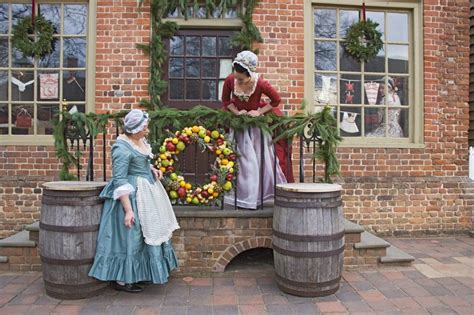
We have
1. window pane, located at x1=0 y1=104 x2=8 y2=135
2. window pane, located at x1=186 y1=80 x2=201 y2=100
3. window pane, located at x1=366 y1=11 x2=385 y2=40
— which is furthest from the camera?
window pane, located at x1=366 y1=11 x2=385 y2=40

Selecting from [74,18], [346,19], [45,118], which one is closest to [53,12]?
[74,18]

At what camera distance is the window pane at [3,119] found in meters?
5.77

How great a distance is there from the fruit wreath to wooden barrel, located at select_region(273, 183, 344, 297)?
70cm

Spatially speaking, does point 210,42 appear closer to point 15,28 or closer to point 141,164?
point 15,28

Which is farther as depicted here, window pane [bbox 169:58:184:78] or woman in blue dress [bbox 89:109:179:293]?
window pane [bbox 169:58:184:78]

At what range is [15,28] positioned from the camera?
569cm

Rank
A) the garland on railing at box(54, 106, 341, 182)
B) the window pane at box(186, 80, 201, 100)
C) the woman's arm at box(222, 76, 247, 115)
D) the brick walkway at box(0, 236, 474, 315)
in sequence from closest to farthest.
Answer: the brick walkway at box(0, 236, 474, 315) < the garland on railing at box(54, 106, 341, 182) < the woman's arm at box(222, 76, 247, 115) < the window pane at box(186, 80, 201, 100)

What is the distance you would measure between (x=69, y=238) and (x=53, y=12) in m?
3.85

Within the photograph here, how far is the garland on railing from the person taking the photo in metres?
3.97

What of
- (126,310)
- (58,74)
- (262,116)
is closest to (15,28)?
(58,74)

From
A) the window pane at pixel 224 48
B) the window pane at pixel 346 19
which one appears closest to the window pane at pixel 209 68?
the window pane at pixel 224 48

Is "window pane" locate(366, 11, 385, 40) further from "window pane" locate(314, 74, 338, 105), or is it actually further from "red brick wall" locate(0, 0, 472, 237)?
"window pane" locate(314, 74, 338, 105)

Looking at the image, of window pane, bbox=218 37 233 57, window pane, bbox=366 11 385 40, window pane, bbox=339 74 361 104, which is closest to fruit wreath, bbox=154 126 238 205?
window pane, bbox=218 37 233 57

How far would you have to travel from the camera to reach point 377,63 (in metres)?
6.17
